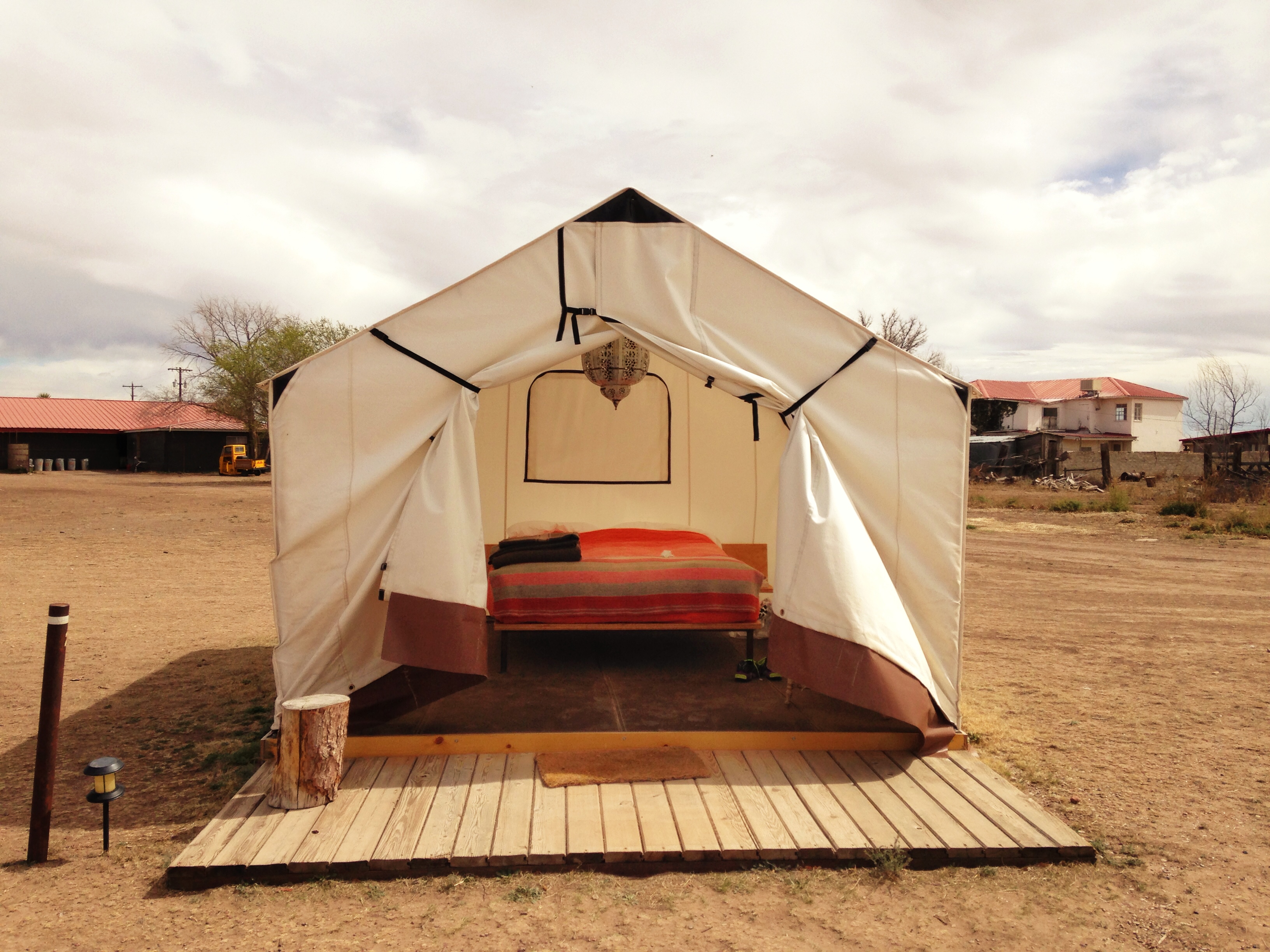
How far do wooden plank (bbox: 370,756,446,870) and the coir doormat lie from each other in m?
0.43

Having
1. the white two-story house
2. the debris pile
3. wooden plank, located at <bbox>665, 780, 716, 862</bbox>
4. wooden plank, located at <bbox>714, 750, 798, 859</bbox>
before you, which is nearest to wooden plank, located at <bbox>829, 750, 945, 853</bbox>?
wooden plank, located at <bbox>714, 750, 798, 859</bbox>

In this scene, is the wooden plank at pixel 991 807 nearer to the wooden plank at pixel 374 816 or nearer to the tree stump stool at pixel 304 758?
the wooden plank at pixel 374 816

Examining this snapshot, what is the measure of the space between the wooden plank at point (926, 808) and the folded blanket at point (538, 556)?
6.26 feet

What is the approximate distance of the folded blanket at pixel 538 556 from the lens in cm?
479

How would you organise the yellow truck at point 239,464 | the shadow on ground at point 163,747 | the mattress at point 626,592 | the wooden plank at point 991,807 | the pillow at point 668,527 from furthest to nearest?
1. the yellow truck at point 239,464
2. the pillow at point 668,527
3. the mattress at point 626,592
4. the shadow on ground at point 163,747
5. the wooden plank at point 991,807

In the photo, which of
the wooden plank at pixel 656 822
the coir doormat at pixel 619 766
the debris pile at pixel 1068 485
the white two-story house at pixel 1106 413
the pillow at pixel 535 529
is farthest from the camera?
the white two-story house at pixel 1106 413

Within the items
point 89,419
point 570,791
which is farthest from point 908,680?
point 89,419

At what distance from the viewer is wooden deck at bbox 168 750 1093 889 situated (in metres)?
2.74

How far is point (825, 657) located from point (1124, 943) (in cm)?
134

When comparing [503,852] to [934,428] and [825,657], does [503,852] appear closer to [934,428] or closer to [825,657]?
[825,657]

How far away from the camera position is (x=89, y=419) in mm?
33031

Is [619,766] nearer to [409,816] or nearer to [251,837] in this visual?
[409,816]

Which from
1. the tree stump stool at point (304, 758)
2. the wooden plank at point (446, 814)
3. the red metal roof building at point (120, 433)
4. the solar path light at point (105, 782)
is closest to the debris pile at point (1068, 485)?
the wooden plank at point (446, 814)

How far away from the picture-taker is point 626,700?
4.26 m
